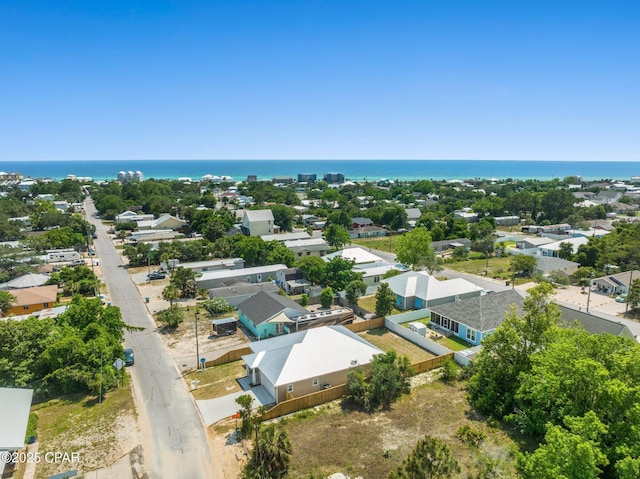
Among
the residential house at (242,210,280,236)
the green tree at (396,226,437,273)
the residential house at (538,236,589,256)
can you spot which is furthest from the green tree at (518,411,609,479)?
the residential house at (242,210,280,236)

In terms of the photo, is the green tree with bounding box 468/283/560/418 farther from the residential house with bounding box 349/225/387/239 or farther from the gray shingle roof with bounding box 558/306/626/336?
the residential house with bounding box 349/225/387/239

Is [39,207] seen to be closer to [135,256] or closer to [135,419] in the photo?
[135,256]

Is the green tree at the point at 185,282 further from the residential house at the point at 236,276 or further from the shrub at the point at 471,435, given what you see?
the shrub at the point at 471,435

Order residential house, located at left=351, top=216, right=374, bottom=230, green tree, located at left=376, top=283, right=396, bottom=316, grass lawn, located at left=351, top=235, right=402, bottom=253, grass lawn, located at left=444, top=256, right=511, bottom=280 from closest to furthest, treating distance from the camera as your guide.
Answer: green tree, located at left=376, top=283, right=396, bottom=316 < grass lawn, located at left=444, top=256, right=511, bottom=280 < grass lawn, located at left=351, top=235, right=402, bottom=253 < residential house, located at left=351, top=216, right=374, bottom=230

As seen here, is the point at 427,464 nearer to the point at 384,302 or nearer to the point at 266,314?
the point at 266,314

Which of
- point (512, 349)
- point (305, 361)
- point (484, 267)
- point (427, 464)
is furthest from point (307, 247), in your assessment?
point (427, 464)

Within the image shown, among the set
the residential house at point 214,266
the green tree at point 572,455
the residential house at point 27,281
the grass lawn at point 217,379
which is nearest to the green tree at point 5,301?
the residential house at point 27,281
